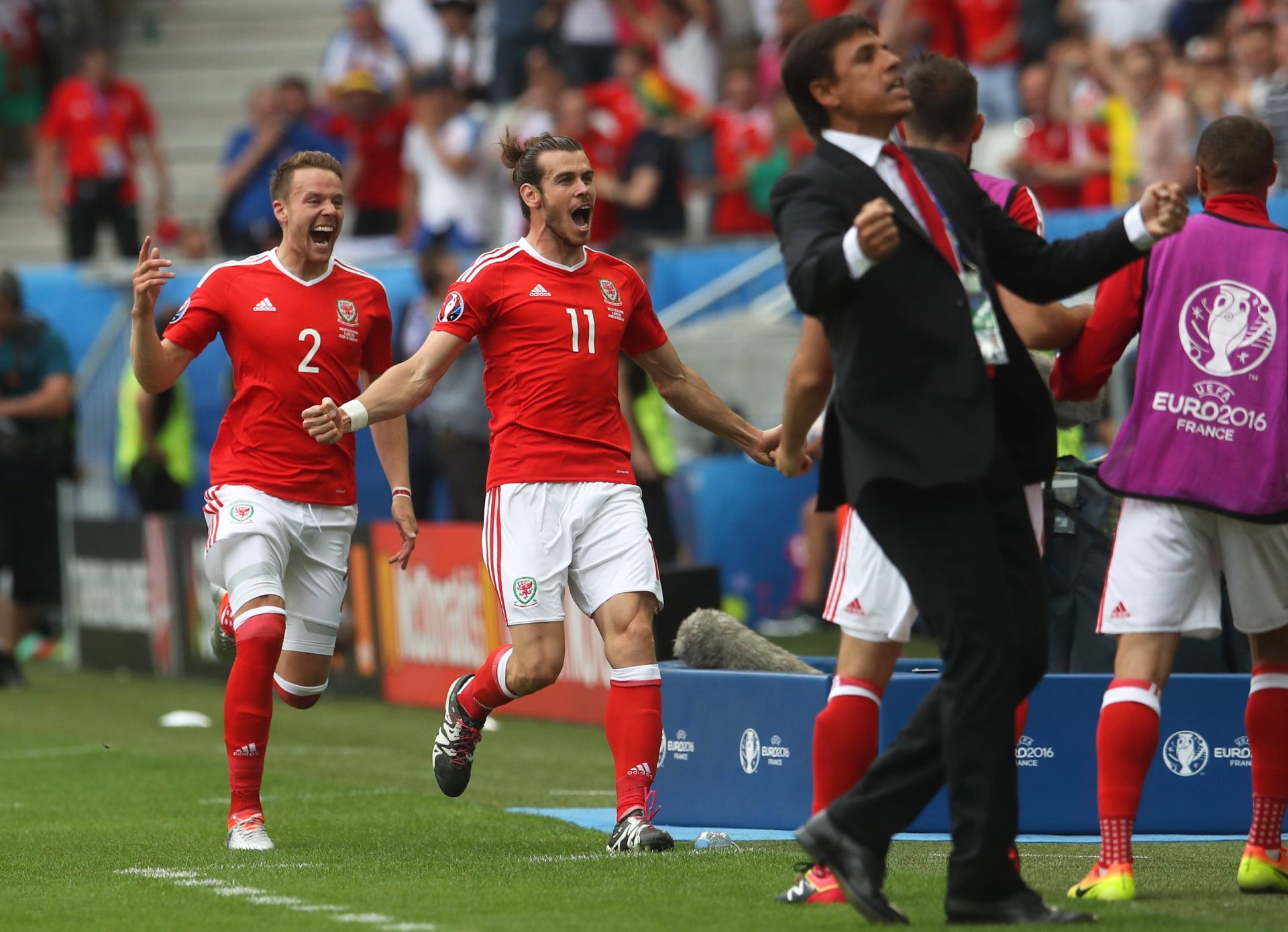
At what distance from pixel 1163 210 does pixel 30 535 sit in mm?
10875

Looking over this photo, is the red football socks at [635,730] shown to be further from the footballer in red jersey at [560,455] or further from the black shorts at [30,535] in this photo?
the black shorts at [30,535]

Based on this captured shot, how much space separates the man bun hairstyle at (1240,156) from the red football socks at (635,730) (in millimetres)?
2429

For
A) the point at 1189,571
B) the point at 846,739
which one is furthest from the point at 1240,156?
the point at 846,739

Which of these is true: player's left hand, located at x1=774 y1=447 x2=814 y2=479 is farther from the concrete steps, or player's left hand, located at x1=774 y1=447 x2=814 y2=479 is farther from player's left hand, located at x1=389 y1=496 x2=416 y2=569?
the concrete steps

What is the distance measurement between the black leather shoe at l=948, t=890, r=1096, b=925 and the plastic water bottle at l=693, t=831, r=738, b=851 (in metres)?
1.88

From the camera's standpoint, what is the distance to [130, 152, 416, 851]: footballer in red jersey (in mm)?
7188

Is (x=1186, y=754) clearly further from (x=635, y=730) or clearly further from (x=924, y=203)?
(x=924, y=203)

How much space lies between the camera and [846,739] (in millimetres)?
5664

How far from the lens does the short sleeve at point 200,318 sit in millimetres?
7336

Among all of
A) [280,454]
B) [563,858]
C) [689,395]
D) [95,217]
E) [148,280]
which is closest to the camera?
[563,858]

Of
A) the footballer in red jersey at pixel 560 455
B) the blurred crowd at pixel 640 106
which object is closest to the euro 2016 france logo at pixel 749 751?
the footballer in red jersey at pixel 560 455

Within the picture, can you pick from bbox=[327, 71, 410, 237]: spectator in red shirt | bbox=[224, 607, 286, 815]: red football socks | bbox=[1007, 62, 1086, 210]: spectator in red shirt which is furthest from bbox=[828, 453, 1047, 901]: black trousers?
bbox=[327, 71, 410, 237]: spectator in red shirt

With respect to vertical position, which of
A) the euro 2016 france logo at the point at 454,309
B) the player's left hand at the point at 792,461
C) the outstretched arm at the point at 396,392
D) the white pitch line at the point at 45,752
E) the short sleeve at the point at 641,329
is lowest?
the white pitch line at the point at 45,752

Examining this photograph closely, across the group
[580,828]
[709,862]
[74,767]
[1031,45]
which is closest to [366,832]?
[580,828]
